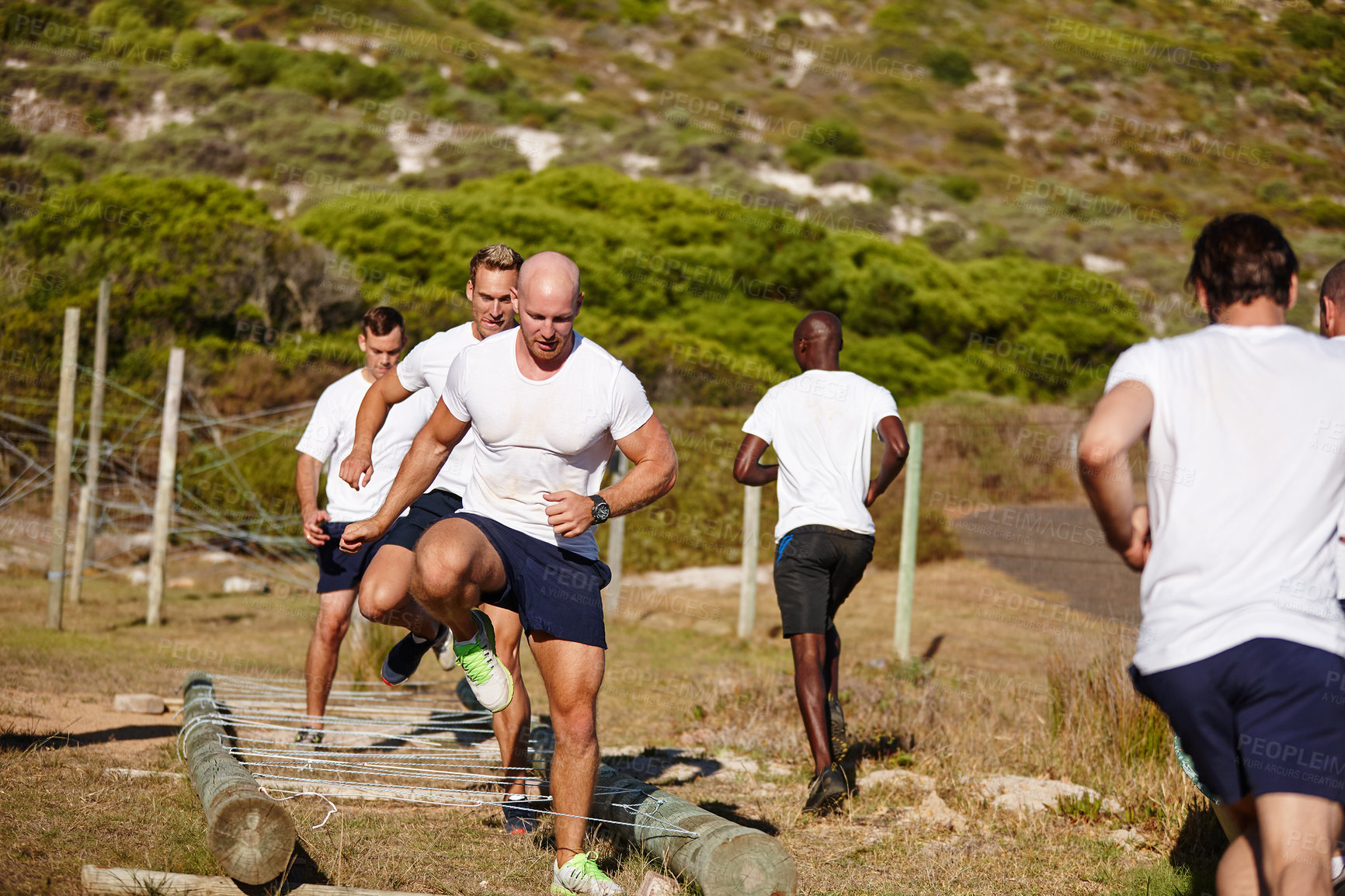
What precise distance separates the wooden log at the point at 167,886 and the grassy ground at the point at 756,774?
4.4 inches

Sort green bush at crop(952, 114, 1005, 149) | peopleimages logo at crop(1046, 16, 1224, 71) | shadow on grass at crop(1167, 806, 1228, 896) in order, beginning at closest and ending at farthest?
shadow on grass at crop(1167, 806, 1228, 896) < peopleimages logo at crop(1046, 16, 1224, 71) < green bush at crop(952, 114, 1005, 149)

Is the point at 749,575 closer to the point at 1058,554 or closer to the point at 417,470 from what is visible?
the point at 1058,554

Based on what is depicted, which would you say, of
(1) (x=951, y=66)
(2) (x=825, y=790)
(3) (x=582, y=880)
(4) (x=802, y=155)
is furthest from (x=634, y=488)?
(1) (x=951, y=66)

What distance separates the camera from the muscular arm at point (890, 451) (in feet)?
17.2

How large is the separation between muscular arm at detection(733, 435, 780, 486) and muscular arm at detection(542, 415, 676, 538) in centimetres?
151

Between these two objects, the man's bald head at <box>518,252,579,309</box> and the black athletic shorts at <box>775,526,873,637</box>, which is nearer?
the man's bald head at <box>518,252,579,309</box>

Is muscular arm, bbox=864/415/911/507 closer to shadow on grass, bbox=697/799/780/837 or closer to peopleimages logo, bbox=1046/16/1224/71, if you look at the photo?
shadow on grass, bbox=697/799/780/837

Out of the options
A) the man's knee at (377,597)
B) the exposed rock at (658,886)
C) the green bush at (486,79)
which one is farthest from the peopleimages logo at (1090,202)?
the exposed rock at (658,886)

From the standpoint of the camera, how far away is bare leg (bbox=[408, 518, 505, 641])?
12.1 ft

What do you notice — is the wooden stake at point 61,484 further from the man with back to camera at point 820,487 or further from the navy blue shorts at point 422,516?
the man with back to camera at point 820,487

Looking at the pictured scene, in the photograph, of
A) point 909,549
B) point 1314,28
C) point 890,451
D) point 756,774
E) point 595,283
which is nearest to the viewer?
point 890,451

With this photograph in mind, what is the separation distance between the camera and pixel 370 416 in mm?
4820

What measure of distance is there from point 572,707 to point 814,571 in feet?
5.73


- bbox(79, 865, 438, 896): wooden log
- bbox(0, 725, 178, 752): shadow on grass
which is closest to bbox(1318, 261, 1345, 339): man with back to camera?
bbox(79, 865, 438, 896): wooden log
